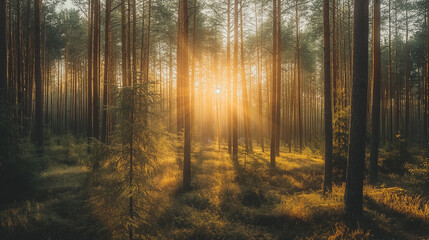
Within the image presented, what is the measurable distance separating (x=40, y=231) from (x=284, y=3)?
1768 centimetres

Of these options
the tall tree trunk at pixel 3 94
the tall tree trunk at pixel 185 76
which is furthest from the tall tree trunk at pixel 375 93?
the tall tree trunk at pixel 3 94

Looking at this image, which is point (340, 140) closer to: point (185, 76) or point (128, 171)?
point (185, 76)

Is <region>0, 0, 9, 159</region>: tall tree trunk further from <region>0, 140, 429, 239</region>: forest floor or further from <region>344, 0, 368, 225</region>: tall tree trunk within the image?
<region>344, 0, 368, 225</region>: tall tree trunk

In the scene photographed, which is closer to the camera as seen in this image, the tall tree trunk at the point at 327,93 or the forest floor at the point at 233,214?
the forest floor at the point at 233,214

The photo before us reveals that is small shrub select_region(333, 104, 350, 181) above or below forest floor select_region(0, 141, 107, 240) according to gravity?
above

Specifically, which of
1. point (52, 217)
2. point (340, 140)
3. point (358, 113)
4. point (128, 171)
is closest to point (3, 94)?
point (52, 217)

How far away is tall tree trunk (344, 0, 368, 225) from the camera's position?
547 centimetres

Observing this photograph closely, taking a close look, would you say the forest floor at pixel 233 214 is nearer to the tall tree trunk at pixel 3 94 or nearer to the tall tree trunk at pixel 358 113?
the tall tree trunk at pixel 358 113

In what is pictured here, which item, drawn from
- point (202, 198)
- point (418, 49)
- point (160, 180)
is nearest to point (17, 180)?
point (160, 180)

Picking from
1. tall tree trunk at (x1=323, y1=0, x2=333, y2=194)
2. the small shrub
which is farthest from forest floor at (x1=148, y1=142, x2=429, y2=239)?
the small shrub

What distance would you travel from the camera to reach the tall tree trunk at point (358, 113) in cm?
547

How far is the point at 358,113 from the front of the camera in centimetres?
555

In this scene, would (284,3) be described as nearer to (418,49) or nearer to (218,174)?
(218,174)

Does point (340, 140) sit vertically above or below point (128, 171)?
below
